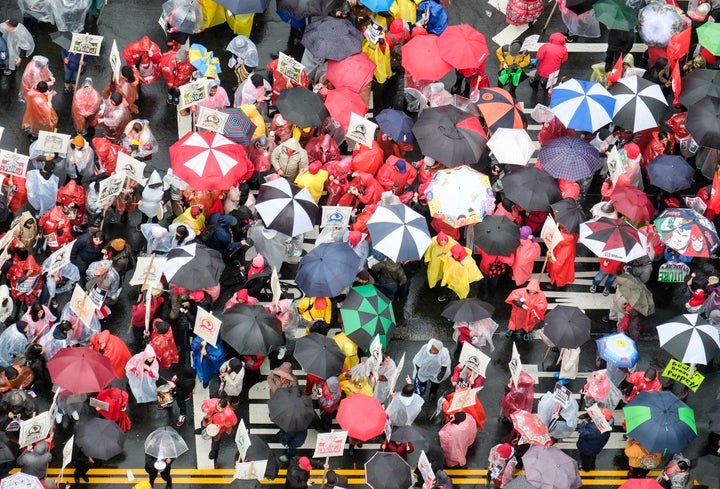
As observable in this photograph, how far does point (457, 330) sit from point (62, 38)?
1101cm

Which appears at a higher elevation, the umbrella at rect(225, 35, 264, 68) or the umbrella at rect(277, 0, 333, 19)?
the umbrella at rect(277, 0, 333, 19)

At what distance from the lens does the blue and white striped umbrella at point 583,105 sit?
27734 millimetres

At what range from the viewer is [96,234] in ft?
82.7

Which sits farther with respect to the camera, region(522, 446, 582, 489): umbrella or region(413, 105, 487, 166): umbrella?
region(413, 105, 487, 166): umbrella

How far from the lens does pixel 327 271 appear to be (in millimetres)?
24562

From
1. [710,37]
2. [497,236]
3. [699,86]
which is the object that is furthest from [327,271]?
[710,37]

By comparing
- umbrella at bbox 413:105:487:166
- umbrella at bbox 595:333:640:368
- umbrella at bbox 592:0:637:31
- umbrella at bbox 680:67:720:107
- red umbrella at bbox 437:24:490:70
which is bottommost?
umbrella at bbox 595:333:640:368

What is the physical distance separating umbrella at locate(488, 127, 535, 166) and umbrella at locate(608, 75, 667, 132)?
82.4 inches

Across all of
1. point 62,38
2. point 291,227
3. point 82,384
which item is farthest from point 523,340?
point 62,38

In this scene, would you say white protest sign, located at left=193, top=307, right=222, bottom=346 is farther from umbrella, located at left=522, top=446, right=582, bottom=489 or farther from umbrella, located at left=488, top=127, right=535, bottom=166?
umbrella, located at left=488, top=127, right=535, bottom=166

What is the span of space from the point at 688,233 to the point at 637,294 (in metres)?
1.64

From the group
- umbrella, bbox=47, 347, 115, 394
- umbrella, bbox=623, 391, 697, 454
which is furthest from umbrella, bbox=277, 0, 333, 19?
umbrella, bbox=623, 391, 697, 454

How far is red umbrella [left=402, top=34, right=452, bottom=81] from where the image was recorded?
1131 inches

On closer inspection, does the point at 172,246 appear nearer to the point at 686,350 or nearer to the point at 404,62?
the point at 404,62
